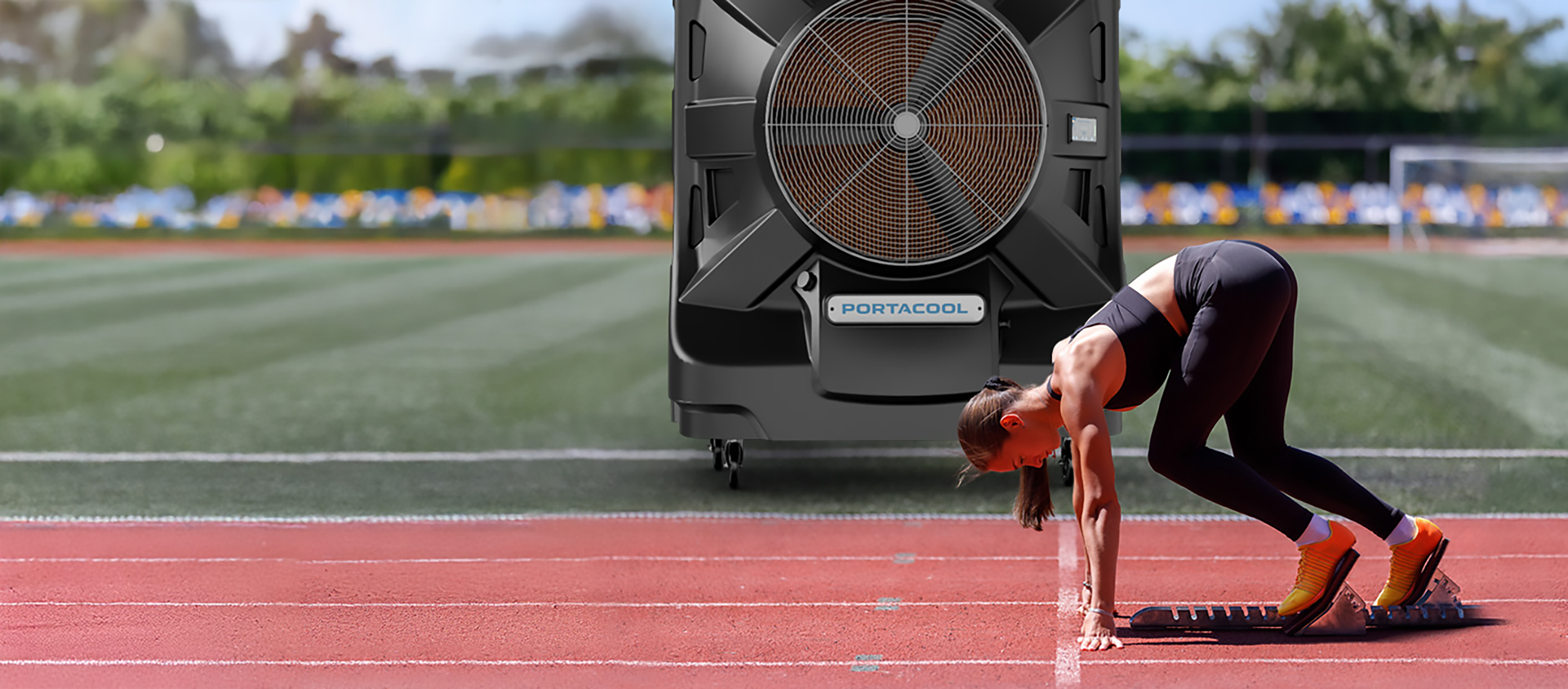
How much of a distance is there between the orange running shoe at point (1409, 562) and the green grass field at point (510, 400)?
77.0 inches

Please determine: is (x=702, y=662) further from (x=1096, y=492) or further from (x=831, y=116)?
(x=831, y=116)

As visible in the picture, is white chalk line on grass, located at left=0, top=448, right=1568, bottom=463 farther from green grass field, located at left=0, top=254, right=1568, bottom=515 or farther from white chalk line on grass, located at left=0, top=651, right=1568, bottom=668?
white chalk line on grass, located at left=0, top=651, right=1568, bottom=668

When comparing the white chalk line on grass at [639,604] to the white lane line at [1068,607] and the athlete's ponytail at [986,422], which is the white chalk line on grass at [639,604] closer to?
the white lane line at [1068,607]

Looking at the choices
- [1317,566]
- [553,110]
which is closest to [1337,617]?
[1317,566]

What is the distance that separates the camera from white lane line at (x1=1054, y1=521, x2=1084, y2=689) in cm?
439

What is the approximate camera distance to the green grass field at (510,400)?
715cm

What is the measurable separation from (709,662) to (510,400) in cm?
646

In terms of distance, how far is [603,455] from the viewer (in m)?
8.34

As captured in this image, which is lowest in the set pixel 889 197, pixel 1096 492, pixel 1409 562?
pixel 1409 562

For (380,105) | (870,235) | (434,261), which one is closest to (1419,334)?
(870,235)

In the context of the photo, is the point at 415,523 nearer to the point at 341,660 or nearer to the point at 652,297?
the point at 341,660

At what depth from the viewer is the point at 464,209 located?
41.9 meters

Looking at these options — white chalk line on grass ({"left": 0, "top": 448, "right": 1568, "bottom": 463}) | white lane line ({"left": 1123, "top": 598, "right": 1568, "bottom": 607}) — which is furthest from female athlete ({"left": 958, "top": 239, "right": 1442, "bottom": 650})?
white chalk line on grass ({"left": 0, "top": 448, "right": 1568, "bottom": 463})

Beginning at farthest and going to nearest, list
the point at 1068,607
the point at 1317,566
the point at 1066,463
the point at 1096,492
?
the point at 1066,463
the point at 1068,607
the point at 1317,566
the point at 1096,492
